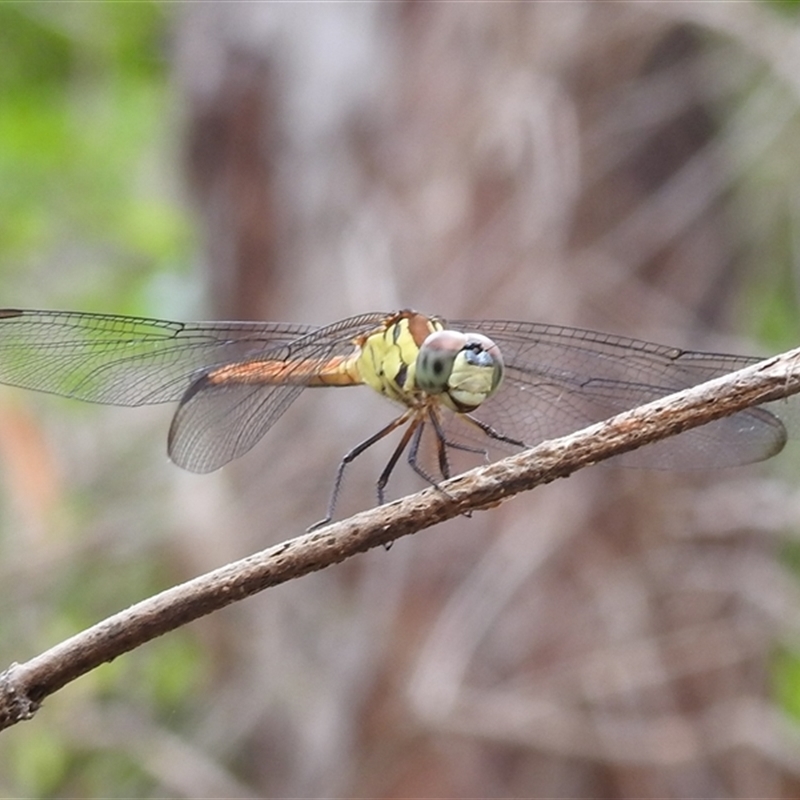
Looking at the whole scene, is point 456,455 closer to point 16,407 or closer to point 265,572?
point 16,407

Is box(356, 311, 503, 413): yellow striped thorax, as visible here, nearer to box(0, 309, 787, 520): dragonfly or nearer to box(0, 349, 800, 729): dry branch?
box(0, 309, 787, 520): dragonfly

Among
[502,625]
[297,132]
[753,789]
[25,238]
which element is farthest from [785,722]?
[25,238]

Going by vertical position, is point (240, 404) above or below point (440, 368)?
above

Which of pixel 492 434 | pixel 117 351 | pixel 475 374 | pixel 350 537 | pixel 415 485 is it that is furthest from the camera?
pixel 415 485

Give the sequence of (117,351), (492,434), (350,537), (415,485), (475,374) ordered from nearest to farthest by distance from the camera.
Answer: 1. (350,537)
2. (475,374)
3. (492,434)
4. (117,351)
5. (415,485)

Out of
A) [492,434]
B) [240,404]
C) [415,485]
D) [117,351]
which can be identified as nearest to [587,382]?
[492,434]

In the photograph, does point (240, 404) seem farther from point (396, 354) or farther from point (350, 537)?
point (350, 537)
